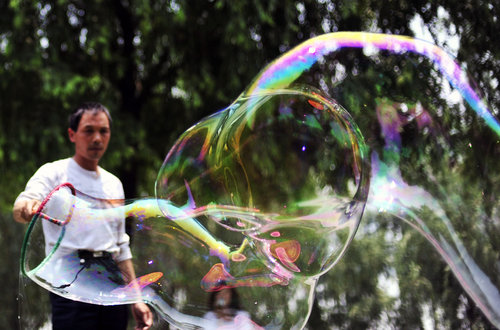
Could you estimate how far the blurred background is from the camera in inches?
196

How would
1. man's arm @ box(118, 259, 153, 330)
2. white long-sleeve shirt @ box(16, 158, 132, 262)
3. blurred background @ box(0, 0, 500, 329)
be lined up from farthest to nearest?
blurred background @ box(0, 0, 500, 329) < man's arm @ box(118, 259, 153, 330) < white long-sleeve shirt @ box(16, 158, 132, 262)

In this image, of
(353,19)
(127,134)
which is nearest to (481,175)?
(353,19)

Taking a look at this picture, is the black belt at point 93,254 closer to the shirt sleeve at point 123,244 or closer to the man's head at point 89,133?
the shirt sleeve at point 123,244

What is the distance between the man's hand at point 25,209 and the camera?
6.72 ft

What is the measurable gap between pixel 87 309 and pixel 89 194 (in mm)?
447

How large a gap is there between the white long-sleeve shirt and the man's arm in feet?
0.09

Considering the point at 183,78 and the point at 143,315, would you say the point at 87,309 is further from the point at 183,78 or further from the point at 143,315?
the point at 183,78

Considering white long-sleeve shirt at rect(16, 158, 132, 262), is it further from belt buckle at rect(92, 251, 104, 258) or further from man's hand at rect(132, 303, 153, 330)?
man's hand at rect(132, 303, 153, 330)

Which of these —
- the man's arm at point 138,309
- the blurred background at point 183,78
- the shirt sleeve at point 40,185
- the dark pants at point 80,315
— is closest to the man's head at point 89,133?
the shirt sleeve at point 40,185

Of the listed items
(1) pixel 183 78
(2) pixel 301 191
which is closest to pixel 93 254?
(2) pixel 301 191

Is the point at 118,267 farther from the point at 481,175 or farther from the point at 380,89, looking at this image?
the point at 481,175

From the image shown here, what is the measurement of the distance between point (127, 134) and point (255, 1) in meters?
1.70

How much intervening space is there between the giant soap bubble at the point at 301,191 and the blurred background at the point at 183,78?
206cm

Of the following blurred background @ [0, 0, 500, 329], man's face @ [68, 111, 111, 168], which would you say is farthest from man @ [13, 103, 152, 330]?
blurred background @ [0, 0, 500, 329]
